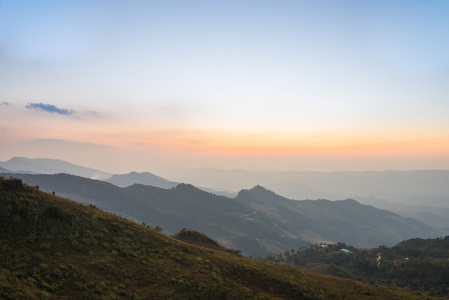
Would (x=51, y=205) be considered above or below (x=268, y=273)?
above

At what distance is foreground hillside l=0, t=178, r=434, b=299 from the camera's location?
96.7ft

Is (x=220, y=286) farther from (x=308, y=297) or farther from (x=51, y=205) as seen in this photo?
(x=51, y=205)

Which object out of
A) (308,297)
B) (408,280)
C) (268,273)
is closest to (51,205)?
(268,273)

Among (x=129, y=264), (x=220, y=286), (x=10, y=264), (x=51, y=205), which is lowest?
(x=220, y=286)

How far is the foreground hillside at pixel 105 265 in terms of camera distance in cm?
2948

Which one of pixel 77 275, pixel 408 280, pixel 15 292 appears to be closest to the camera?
pixel 15 292

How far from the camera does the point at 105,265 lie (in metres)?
35.9

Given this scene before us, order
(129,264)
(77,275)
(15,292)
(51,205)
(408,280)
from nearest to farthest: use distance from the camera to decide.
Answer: (15,292) < (77,275) < (129,264) < (51,205) < (408,280)

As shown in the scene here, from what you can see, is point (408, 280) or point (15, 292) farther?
point (408, 280)

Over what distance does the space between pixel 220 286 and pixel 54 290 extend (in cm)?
2108

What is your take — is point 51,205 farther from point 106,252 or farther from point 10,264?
point 10,264

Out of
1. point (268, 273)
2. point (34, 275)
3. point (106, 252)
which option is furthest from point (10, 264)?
point (268, 273)

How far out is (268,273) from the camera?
4984 centimetres

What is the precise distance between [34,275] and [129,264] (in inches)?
492
